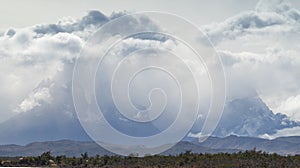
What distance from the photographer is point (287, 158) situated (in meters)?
146

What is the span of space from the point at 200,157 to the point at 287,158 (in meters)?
21.9

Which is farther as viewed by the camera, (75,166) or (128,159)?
(128,159)

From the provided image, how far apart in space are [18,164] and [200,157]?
44.5m

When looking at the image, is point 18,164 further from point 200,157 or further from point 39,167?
point 200,157

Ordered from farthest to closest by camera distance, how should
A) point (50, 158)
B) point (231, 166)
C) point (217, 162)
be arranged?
point (50, 158), point (217, 162), point (231, 166)

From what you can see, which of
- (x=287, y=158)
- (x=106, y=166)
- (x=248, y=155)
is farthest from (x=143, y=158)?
(x=287, y=158)

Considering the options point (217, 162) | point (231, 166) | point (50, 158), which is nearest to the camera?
point (231, 166)

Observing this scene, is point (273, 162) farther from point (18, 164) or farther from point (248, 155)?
point (18, 164)

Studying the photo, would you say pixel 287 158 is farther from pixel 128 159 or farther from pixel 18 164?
pixel 18 164

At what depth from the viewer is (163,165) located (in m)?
134

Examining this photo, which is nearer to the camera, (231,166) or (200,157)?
(231,166)

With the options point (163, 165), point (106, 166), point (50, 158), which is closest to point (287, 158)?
point (163, 165)

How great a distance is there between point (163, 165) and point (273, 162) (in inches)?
1025

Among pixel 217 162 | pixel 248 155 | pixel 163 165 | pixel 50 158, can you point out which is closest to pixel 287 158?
pixel 248 155
